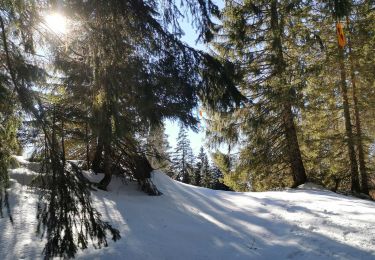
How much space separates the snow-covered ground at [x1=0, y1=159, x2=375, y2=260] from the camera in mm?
5824

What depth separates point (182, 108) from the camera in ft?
23.1

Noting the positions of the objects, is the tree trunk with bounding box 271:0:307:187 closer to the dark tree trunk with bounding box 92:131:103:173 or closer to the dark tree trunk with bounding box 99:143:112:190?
the dark tree trunk with bounding box 92:131:103:173

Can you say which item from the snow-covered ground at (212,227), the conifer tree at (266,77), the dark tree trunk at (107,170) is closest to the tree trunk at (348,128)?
the conifer tree at (266,77)

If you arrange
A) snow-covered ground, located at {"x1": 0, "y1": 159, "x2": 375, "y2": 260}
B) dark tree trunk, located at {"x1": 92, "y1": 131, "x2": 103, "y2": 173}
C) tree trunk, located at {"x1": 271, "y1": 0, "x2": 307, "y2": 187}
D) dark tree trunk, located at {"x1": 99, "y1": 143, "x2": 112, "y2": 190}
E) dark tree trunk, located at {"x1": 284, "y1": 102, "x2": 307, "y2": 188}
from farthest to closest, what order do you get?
dark tree trunk, located at {"x1": 284, "y1": 102, "x2": 307, "y2": 188}
tree trunk, located at {"x1": 271, "y1": 0, "x2": 307, "y2": 187}
dark tree trunk, located at {"x1": 92, "y1": 131, "x2": 103, "y2": 173}
dark tree trunk, located at {"x1": 99, "y1": 143, "x2": 112, "y2": 190}
snow-covered ground, located at {"x1": 0, "y1": 159, "x2": 375, "y2": 260}

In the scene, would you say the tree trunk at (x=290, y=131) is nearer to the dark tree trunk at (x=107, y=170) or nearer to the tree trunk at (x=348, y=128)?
the tree trunk at (x=348, y=128)

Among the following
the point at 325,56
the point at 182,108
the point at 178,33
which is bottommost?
the point at 182,108

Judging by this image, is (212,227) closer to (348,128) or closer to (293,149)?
(293,149)

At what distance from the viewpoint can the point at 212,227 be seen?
7348mm

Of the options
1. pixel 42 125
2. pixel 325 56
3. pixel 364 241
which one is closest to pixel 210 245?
pixel 364 241

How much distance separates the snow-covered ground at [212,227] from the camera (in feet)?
19.1

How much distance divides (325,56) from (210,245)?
10.1 metres

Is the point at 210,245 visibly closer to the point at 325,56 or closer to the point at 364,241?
the point at 364,241

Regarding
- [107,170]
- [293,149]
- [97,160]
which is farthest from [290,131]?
[107,170]

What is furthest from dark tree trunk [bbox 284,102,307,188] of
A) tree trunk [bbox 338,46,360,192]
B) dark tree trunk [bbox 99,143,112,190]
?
dark tree trunk [bbox 99,143,112,190]
